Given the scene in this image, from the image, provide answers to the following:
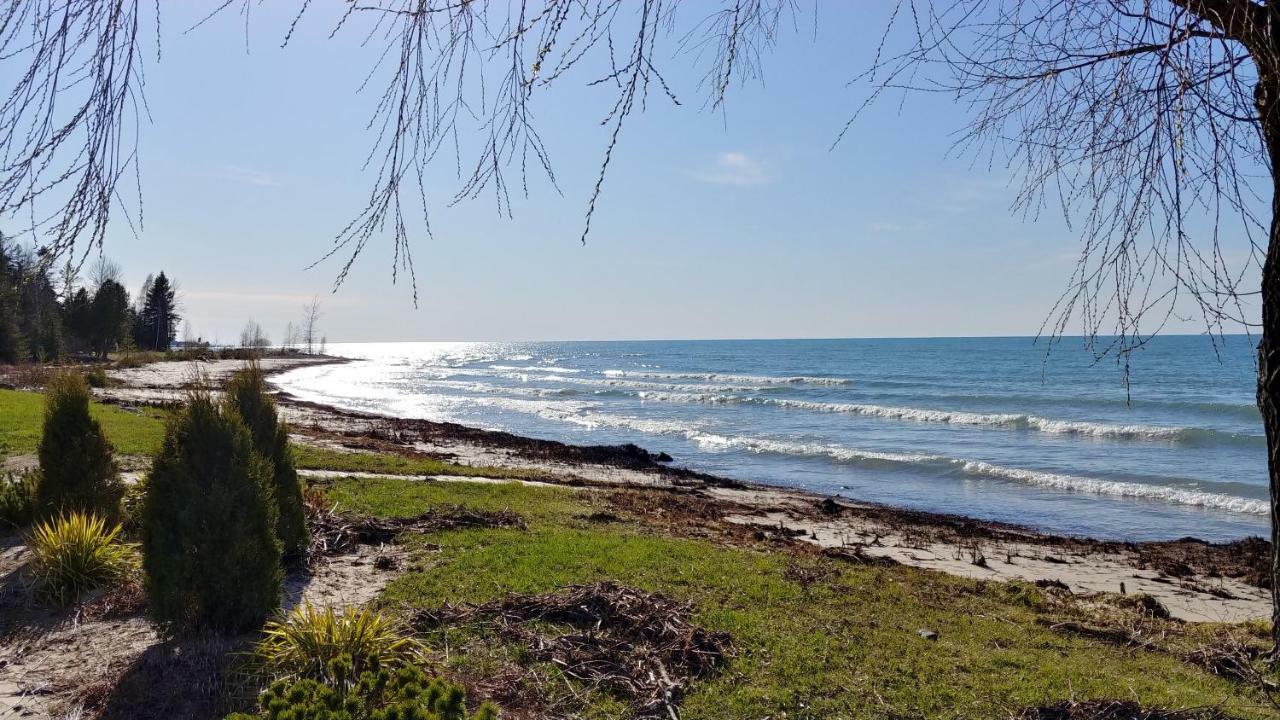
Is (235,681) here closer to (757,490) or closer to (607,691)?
(607,691)

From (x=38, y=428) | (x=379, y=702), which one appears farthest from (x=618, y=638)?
(x=38, y=428)

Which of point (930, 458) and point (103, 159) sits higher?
point (103, 159)

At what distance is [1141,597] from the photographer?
34.1 ft

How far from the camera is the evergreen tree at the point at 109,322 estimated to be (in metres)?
61.1

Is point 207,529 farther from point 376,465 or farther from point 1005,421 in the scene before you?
point 1005,421

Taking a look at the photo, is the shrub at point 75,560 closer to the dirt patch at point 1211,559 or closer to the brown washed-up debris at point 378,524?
the brown washed-up debris at point 378,524

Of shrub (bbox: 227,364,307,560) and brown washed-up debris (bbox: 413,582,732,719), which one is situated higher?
shrub (bbox: 227,364,307,560)

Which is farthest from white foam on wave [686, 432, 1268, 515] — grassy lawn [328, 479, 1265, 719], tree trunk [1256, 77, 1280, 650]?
tree trunk [1256, 77, 1280, 650]

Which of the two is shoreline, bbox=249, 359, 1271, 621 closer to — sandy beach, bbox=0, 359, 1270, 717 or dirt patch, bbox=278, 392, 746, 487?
sandy beach, bbox=0, 359, 1270, 717

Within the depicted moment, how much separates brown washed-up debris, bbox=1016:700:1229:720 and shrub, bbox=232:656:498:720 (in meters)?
3.56

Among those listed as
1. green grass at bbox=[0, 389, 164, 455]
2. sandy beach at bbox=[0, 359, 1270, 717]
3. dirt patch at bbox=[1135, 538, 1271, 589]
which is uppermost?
green grass at bbox=[0, 389, 164, 455]

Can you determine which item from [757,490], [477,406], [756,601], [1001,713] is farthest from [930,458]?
Result: [477,406]

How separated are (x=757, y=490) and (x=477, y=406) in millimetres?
29780

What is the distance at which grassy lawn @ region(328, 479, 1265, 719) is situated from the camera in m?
5.12
